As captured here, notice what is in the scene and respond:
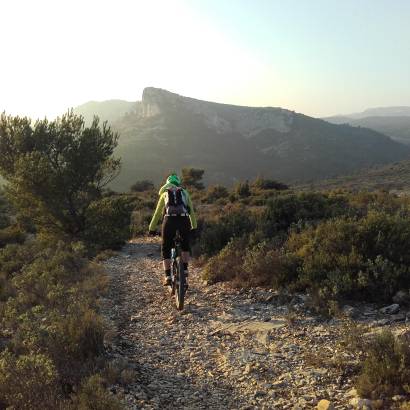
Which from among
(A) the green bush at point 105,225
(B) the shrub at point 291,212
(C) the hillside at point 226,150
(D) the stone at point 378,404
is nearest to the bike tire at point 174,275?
(B) the shrub at point 291,212

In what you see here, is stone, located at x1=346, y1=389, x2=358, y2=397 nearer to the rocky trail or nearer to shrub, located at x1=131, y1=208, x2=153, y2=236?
the rocky trail

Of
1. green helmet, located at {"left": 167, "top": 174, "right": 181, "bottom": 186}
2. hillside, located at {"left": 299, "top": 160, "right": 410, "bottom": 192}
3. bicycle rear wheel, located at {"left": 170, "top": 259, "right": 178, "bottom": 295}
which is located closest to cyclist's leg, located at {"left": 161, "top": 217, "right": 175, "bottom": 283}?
bicycle rear wheel, located at {"left": 170, "top": 259, "right": 178, "bottom": 295}

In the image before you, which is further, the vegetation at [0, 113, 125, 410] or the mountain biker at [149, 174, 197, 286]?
the mountain biker at [149, 174, 197, 286]

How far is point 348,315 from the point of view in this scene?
657 cm

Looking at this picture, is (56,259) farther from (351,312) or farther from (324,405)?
(324,405)

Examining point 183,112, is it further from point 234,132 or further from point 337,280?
point 337,280

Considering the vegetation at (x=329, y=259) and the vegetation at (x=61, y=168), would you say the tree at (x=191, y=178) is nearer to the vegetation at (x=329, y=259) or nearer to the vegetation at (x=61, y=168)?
the vegetation at (x=61, y=168)

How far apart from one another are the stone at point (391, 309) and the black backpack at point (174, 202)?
3897 millimetres

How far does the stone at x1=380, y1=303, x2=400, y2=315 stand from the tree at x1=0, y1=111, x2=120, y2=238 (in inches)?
481

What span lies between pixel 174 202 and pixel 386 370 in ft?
15.1

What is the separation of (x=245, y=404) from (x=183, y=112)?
199 metres

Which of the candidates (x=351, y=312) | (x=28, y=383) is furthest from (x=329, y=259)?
(x=28, y=383)

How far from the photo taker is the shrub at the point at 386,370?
4363 mm

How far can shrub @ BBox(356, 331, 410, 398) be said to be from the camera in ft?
14.3
